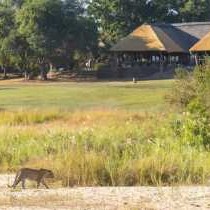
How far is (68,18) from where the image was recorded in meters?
88.2

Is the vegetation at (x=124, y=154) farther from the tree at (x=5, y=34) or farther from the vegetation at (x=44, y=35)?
the tree at (x=5, y=34)

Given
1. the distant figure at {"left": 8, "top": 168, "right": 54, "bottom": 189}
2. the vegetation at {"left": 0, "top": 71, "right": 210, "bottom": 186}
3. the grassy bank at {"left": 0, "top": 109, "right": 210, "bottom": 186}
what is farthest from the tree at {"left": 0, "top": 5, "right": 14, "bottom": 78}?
the distant figure at {"left": 8, "top": 168, "right": 54, "bottom": 189}

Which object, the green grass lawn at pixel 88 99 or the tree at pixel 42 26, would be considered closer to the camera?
the green grass lawn at pixel 88 99

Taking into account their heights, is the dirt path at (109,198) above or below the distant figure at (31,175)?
below

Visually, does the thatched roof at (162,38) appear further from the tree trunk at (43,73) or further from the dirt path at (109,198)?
the dirt path at (109,198)

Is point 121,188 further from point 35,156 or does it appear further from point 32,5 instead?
point 32,5

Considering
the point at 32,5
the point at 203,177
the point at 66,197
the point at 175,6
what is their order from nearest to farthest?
the point at 66,197 → the point at 203,177 → the point at 32,5 → the point at 175,6

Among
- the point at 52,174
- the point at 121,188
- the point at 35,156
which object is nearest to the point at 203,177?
Answer: the point at 121,188

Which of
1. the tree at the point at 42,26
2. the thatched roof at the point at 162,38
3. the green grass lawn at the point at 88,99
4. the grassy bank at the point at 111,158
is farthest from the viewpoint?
the thatched roof at the point at 162,38

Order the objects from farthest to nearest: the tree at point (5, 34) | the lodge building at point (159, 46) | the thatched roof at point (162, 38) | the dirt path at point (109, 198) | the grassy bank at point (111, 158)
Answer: the lodge building at point (159, 46) → the thatched roof at point (162, 38) → the tree at point (5, 34) → the grassy bank at point (111, 158) → the dirt path at point (109, 198)

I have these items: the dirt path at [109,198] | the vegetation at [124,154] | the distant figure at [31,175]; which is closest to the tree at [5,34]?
the vegetation at [124,154]

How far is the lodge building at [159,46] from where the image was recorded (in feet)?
296

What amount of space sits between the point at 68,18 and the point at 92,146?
7246cm

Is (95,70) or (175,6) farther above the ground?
(175,6)
